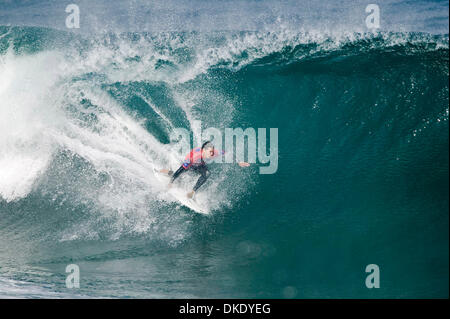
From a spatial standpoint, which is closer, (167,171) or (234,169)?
(167,171)

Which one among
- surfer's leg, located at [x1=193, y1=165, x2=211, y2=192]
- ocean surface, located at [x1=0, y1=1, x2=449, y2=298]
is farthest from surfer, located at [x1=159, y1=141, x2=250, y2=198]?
ocean surface, located at [x1=0, y1=1, x2=449, y2=298]

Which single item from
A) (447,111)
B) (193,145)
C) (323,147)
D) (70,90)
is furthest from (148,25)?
(447,111)

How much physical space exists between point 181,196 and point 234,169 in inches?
44.6

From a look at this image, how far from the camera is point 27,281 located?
20.1 ft

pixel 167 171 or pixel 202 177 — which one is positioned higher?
pixel 167 171

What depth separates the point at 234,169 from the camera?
691cm

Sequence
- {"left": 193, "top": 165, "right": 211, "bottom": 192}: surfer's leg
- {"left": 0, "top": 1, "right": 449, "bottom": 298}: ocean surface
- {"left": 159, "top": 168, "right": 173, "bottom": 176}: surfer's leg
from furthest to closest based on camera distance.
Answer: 1. {"left": 159, "top": 168, "right": 173, "bottom": 176}: surfer's leg
2. {"left": 193, "top": 165, "right": 211, "bottom": 192}: surfer's leg
3. {"left": 0, "top": 1, "right": 449, "bottom": 298}: ocean surface

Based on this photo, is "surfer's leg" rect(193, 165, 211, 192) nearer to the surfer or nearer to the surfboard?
the surfer

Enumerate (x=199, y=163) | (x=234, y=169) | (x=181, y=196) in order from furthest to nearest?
(x=234, y=169)
(x=181, y=196)
(x=199, y=163)

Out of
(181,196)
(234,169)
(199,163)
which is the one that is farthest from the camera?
(234,169)

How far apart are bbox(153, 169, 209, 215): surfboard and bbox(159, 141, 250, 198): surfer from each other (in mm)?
153

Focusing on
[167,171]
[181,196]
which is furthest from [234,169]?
[167,171]

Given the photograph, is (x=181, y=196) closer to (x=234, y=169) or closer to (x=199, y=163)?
(x=199, y=163)

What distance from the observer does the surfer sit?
6.27m
